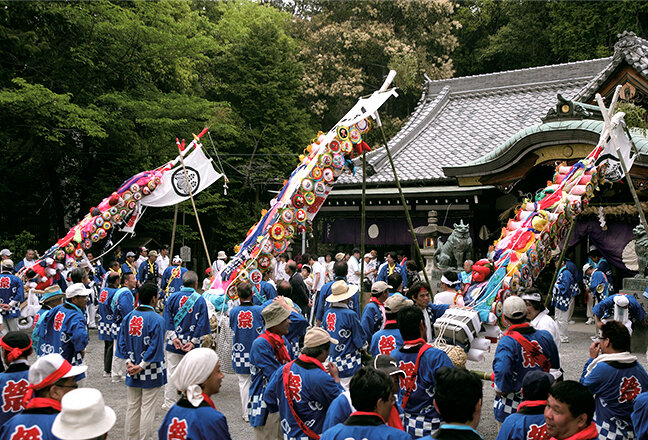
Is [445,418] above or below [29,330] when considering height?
above

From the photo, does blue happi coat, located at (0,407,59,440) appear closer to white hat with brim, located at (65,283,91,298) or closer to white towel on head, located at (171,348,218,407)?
white towel on head, located at (171,348,218,407)

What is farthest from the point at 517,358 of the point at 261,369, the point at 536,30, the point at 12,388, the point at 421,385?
the point at 536,30

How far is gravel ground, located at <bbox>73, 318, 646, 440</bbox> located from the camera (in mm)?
7215

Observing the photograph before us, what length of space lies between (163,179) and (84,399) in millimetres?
10056

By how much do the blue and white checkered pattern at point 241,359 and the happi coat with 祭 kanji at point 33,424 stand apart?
11.7 feet

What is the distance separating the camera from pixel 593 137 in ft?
40.4

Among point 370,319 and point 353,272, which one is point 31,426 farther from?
point 353,272

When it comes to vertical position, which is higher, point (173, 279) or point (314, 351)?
point (314, 351)

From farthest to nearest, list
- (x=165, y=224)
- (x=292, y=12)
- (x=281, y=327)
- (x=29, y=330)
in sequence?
(x=292, y=12)
(x=165, y=224)
(x=29, y=330)
(x=281, y=327)

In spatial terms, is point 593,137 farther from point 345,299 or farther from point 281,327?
point 281,327

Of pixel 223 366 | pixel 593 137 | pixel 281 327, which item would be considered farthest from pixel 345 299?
pixel 593 137

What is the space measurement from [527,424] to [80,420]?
8.85ft

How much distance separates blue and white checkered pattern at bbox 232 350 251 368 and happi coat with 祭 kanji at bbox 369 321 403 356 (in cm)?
190

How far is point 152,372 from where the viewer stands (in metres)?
6.61
